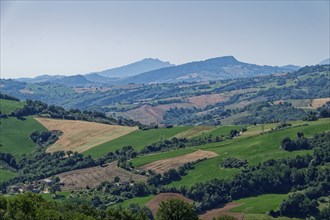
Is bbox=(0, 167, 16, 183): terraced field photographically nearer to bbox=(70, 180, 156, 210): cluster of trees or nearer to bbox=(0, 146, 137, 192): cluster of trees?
bbox=(0, 146, 137, 192): cluster of trees

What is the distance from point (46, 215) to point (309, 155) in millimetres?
103585

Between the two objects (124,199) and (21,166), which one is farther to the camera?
(21,166)

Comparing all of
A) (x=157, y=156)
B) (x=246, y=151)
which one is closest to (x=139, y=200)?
(x=157, y=156)

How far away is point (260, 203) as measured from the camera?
423 ft

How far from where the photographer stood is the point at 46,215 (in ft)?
221

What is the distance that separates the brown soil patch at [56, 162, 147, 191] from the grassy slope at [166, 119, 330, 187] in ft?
51.6

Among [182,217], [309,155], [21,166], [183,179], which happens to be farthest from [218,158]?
[182,217]

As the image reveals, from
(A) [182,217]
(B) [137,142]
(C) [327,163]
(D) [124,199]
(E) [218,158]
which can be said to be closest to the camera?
(A) [182,217]

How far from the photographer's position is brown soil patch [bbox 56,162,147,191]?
493 feet

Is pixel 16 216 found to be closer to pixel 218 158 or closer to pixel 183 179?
pixel 183 179

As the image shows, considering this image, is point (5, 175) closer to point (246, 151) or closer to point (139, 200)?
point (139, 200)

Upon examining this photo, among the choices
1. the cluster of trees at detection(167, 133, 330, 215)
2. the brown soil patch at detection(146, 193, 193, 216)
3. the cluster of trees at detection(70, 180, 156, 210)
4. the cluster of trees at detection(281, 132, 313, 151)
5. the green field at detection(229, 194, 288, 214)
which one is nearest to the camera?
the green field at detection(229, 194, 288, 214)

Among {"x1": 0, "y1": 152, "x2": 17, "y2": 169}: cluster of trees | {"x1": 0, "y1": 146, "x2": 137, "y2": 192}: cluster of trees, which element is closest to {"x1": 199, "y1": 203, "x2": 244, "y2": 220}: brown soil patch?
{"x1": 0, "y1": 146, "x2": 137, "y2": 192}: cluster of trees

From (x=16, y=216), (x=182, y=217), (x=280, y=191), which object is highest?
(x=16, y=216)
